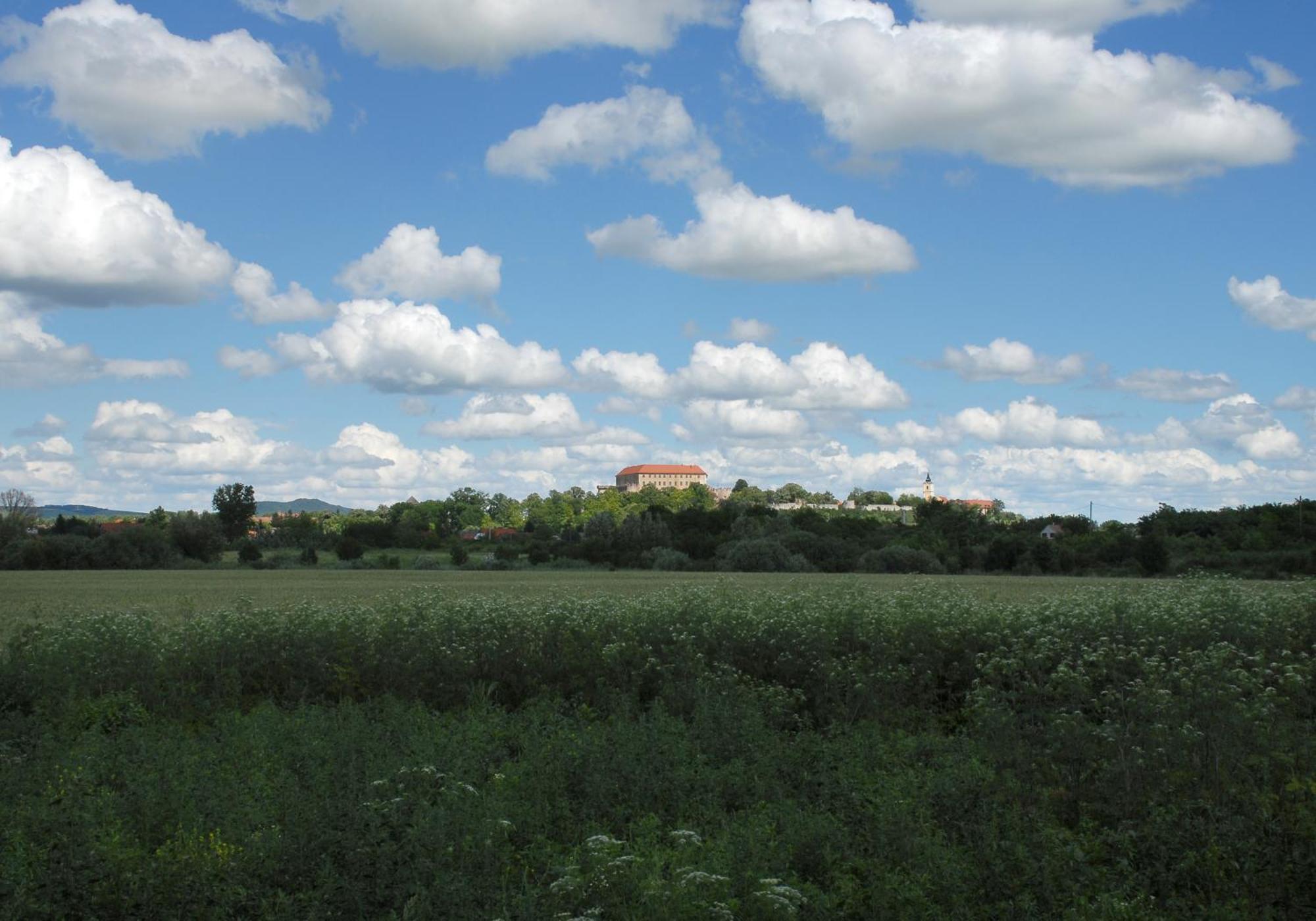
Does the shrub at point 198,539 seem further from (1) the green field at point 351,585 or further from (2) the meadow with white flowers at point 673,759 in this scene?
(2) the meadow with white flowers at point 673,759

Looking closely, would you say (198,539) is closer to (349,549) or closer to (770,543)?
(349,549)

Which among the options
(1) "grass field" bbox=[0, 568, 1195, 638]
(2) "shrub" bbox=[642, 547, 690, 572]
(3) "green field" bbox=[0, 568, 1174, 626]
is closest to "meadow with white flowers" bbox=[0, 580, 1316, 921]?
(3) "green field" bbox=[0, 568, 1174, 626]

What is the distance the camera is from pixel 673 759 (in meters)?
9.33

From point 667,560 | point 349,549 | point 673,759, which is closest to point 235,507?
point 349,549

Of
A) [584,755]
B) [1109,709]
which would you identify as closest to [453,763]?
[584,755]

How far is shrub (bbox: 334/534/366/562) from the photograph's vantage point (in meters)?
74.9

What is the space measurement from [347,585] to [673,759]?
32.1 meters

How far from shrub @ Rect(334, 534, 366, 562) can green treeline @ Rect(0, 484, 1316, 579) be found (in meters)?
0.10

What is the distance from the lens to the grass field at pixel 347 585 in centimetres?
2008

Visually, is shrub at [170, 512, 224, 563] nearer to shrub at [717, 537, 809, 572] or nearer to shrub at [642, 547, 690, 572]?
shrub at [642, 547, 690, 572]

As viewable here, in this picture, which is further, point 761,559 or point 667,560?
point 667,560

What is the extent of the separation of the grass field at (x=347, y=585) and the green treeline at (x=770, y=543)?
260 inches

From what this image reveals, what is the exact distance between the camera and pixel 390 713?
39.7 ft

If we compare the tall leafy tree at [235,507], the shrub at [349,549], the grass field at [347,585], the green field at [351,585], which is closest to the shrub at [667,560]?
the green field at [351,585]
